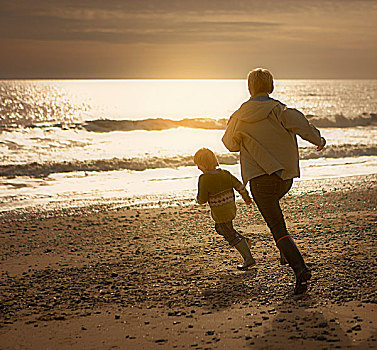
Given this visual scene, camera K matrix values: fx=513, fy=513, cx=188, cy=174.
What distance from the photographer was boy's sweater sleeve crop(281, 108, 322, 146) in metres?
4.43

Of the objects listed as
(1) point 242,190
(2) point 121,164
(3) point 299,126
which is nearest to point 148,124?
(2) point 121,164

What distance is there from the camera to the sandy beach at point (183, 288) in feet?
13.6

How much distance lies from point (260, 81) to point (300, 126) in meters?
0.57

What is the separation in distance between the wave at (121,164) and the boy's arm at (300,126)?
16.2 metres

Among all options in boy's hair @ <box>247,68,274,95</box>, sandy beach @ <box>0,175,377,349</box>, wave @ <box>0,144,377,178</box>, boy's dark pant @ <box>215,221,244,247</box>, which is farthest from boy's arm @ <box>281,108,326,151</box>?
wave @ <box>0,144,377,178</box>

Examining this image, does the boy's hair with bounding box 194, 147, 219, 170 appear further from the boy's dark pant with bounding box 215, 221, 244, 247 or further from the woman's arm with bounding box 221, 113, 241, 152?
the woman's arm with bounding box 221, 113, 241, 152

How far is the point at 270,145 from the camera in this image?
15.0ft

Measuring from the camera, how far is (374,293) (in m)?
4.72

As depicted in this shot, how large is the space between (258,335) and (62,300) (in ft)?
7.36

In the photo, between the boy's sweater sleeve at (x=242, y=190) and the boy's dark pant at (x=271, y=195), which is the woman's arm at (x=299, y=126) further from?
the boy's sweater sleeve at (x=242, y=190)

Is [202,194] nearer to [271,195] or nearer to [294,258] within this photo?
[271,195]

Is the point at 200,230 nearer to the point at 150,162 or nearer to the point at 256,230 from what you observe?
the point at 256,230

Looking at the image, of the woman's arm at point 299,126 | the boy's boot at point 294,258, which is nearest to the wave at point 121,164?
the boy's boot at point 294,258

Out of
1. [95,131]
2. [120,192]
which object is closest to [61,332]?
[120,192]
